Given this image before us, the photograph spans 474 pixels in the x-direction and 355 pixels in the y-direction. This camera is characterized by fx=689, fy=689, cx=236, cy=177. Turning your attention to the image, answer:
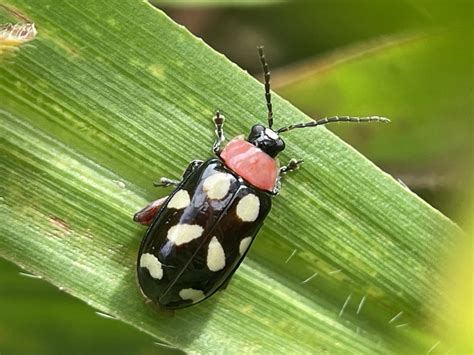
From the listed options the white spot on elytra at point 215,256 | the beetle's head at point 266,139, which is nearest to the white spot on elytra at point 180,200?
the white spot on elytra at point 215,256

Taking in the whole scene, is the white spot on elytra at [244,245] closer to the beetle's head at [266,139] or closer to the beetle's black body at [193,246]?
the beetle's black body at [193,246]

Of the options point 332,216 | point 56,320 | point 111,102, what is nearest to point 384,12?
point 332,216

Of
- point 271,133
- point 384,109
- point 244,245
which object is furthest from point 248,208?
point 384,109

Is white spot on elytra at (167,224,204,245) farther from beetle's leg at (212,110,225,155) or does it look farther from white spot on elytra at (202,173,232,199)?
beetle's leg at (212,110,225,155)

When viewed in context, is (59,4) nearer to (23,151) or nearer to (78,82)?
(78,82)

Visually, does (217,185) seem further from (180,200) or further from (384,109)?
(384,109)
